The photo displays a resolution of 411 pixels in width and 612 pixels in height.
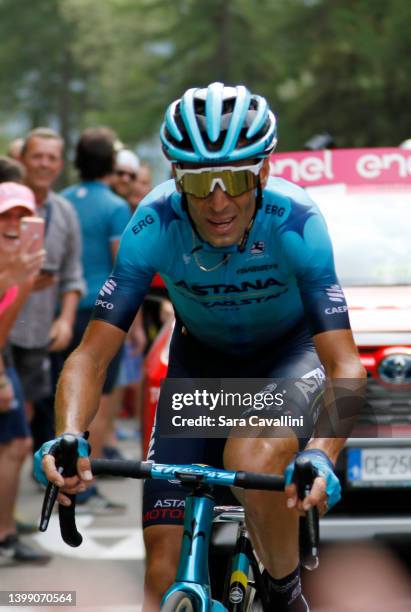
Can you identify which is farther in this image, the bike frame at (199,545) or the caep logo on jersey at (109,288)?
the caep logo on jersey at (109,288)

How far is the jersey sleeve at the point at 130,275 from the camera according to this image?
14.0 ft

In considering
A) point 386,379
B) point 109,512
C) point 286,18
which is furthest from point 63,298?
point 286,18

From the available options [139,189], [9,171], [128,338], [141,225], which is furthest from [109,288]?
[139,189]

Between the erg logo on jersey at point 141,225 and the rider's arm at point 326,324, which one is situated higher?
the erg logo on jersey at point 141,225

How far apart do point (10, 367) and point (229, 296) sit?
10.5 ft

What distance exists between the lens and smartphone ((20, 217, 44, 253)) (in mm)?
7148

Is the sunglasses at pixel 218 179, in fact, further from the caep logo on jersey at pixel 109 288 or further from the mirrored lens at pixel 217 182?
the caep logo on jersey at pixel 109 288

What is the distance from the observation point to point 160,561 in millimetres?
4016

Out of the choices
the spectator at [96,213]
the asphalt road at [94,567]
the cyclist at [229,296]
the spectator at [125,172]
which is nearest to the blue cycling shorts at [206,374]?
the cyclist at [229,296]

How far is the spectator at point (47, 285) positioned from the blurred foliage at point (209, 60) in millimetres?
24869

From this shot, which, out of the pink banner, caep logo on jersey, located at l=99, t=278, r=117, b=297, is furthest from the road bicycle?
the pink banner

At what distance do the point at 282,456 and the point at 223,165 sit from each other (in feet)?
2.75

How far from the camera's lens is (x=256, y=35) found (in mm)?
46844

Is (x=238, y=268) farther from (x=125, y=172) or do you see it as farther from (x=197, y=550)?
(x=125, y=172)
